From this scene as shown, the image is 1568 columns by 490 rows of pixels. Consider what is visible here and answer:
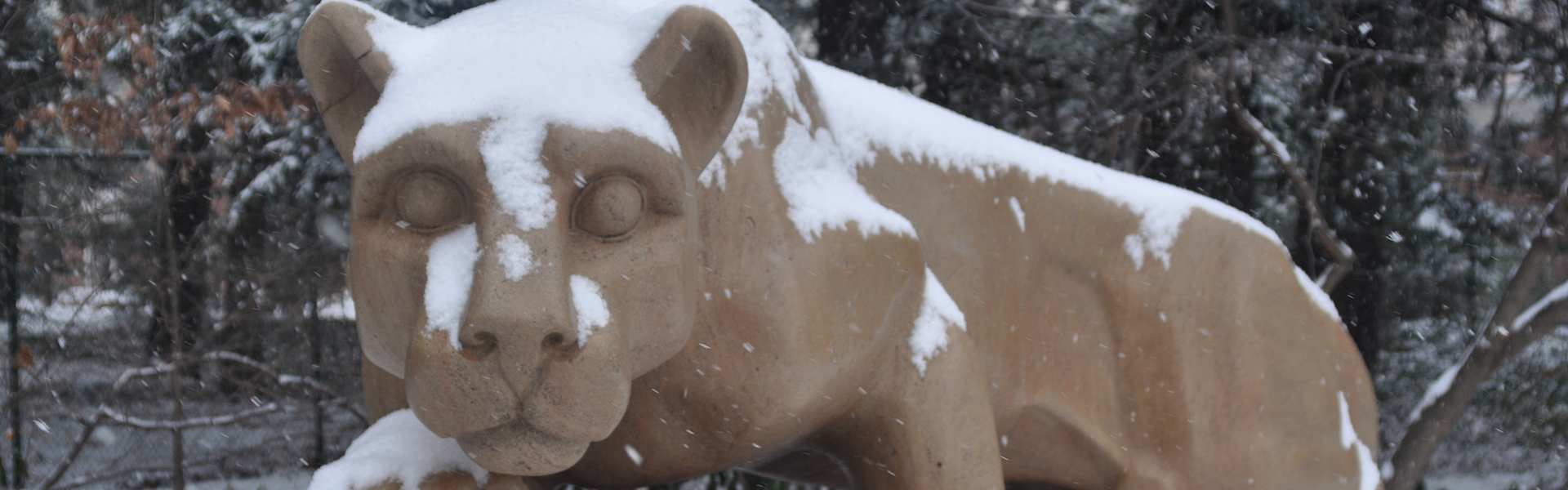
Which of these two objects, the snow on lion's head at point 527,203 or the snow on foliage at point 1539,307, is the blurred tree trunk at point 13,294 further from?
the snow on foliage at point 1539,307

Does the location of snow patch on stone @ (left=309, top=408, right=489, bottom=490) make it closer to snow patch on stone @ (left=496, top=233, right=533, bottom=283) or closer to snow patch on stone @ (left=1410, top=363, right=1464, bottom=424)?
snow patch on stone @ (left=496, top=233, right=533, bottom=283)

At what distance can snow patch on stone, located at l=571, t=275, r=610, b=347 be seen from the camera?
1.26 metres

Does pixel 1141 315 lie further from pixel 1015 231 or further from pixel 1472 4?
pixel 1472 4

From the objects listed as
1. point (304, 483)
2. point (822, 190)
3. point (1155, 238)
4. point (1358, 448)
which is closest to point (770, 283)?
point (822, 190)

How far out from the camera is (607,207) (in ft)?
4.24

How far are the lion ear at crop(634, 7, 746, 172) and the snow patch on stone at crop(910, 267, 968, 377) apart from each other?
17.8 inches

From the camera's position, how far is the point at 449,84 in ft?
4.42

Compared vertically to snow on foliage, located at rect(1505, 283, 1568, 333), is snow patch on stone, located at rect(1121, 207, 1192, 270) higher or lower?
higher

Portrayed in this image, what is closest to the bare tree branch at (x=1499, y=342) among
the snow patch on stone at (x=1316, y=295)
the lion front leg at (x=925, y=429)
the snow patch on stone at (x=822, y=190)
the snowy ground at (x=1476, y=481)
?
the snow patch on stone at (x=1316, y=295)

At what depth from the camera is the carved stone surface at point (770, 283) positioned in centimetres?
128

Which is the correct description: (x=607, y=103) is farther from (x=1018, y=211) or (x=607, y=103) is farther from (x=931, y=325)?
(x=1018, y=211)

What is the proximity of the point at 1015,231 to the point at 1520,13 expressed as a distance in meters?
5.13

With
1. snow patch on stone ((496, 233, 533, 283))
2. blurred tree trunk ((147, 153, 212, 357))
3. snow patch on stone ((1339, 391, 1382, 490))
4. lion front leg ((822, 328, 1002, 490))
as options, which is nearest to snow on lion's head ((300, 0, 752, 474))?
snow patch on stone ((496, 233, 533, 283))

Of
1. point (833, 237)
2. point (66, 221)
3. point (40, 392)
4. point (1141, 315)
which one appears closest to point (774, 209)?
point (833, 237)
